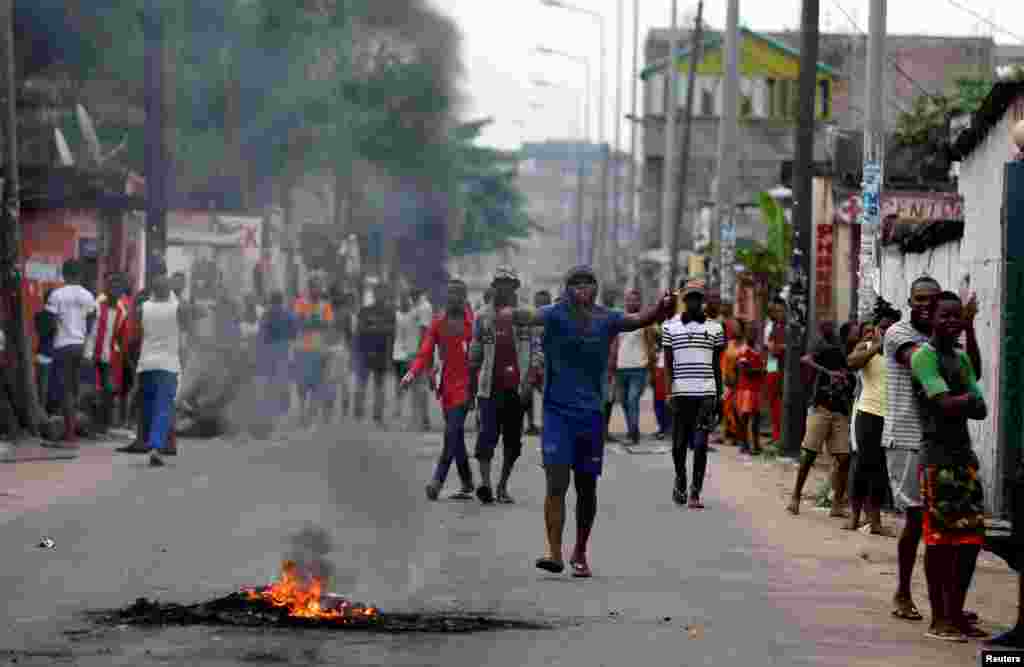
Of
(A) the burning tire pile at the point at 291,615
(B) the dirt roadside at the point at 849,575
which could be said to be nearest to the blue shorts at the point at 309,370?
(B) the dirt roadside at the point at 849,575

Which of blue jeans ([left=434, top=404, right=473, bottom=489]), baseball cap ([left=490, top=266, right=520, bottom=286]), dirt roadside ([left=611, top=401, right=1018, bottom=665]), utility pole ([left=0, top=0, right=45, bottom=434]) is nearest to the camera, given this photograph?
dirt roadside ([left=611, top=401, right=1018, bottom=665])

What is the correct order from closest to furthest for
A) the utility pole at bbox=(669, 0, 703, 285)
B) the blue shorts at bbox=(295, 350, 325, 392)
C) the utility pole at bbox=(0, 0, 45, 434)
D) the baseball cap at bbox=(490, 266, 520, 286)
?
the baseball cap at bbox=(490, 266, 520, 286)
the utility pole at bbox=(0, 0, 45, 434)
the blue shorts at bbox=(295, 350, 325, 392)
the utility pole at bbox=(669, 0, 703, 285)

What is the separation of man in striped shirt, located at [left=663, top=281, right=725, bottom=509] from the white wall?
2.16 m

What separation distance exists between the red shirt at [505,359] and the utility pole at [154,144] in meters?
6.52

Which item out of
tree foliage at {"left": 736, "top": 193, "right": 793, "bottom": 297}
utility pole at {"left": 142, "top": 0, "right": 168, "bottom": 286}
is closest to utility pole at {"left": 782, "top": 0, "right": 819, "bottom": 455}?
tree foliage at {"left": 736, "top": 193, "right": 793, "bottom": 297}

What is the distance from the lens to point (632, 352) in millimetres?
23516

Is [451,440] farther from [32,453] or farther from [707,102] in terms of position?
[707,102]

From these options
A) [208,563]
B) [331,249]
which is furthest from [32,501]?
[331,249]

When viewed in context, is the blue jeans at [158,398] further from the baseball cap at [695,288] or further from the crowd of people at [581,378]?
the baseball cap at [695,288]

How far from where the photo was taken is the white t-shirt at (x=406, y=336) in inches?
1046

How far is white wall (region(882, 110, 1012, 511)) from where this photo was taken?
15.3 meters

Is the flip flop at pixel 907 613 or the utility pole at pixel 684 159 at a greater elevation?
the utility pole at pixel 684 159

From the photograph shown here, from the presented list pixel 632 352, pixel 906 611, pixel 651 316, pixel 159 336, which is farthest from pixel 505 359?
pixel 632 352

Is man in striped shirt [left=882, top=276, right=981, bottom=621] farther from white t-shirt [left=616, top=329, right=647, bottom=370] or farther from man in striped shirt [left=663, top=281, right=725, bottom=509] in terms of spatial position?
white t-shirt [left=616, top=329, right=647, bottom=370]
